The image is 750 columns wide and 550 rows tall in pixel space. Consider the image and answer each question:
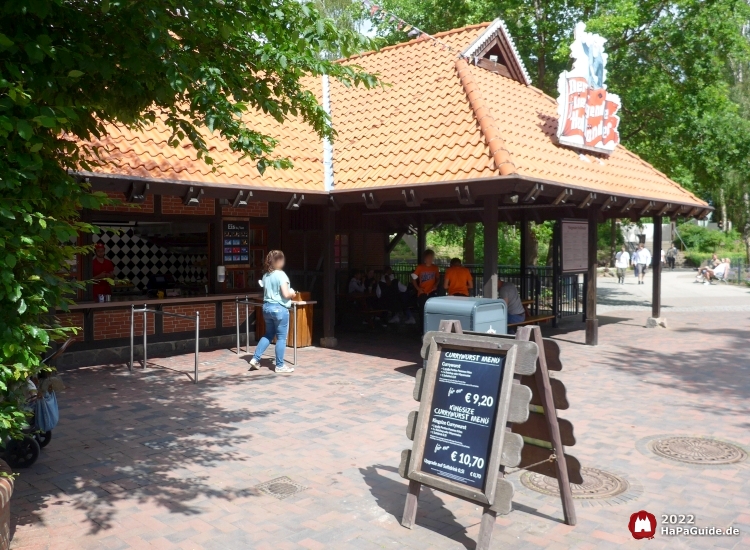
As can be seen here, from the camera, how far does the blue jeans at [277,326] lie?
30.9 feet

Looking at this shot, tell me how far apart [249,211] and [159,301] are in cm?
276

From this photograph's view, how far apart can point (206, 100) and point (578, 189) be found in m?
6.63

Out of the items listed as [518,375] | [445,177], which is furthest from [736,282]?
[518,375]

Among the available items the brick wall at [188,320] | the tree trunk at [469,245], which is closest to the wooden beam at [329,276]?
the brick wall at [188,320]

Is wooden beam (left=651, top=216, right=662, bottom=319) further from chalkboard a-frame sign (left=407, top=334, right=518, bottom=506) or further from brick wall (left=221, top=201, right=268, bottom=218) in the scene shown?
chalkboard a-frame sign (left=407, top=334, right=518, bottom=506)

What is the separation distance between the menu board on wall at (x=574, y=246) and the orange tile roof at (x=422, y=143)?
1268 mm

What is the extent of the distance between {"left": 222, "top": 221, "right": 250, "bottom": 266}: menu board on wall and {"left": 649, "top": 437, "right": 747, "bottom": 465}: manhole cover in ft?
26.7

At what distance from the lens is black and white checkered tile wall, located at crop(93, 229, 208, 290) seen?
14039mm

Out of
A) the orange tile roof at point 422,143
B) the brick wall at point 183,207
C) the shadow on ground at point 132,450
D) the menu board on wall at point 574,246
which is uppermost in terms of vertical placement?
the orange tile roof at point 422,143

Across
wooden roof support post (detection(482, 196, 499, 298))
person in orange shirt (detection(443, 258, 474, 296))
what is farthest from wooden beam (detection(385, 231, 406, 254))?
wooden roof support post (detection(482, 196, 499, 298))

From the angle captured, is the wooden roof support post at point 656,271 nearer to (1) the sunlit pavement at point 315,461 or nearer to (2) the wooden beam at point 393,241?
(1) the sunlit pavement at point 315,461

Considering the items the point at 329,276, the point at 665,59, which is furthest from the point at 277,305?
the point at 665,59

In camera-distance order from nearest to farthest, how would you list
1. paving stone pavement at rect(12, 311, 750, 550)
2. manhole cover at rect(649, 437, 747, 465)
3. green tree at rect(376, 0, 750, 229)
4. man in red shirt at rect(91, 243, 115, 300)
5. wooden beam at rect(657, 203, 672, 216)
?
paving stone pavement at rect(12, 311, 750, 550), manhole cover at rect(649, 437, 747, 465), man in red shirt at rect(91, 243, 115, 300), wooden beam at rect(657, 203, 672, 216), green tree at rect(376, 0, 750, 229)

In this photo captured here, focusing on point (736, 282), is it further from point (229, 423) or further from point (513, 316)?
point (229, 423)
